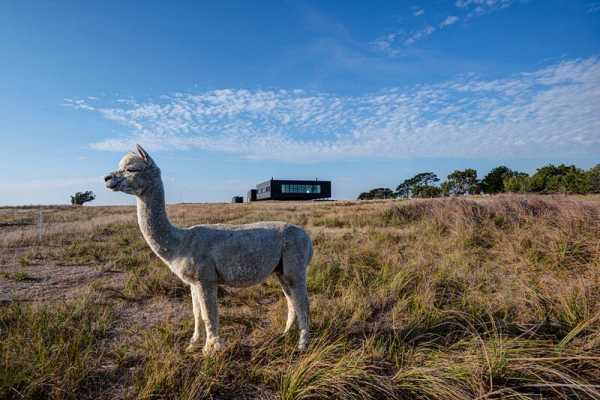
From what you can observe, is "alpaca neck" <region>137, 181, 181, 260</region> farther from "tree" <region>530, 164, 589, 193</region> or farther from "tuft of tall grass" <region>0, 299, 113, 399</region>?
"tree" <region>530, 164, 589, 193</region>

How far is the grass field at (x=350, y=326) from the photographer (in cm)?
239

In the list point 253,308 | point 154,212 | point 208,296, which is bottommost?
point 253,308

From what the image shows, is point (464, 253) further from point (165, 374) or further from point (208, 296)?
point (165, 374)

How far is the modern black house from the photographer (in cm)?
5450

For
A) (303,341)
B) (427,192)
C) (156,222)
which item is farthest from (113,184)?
(427,192)

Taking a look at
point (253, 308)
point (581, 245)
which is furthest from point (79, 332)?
point (581, 245)

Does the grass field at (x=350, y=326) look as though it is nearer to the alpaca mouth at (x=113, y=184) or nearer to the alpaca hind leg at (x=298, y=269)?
the alpaca hind leg at (x=298, y=269)

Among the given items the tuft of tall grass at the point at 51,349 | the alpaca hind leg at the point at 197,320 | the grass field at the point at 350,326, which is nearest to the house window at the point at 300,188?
the grass field at the point at 350,326

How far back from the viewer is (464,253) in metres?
6.70

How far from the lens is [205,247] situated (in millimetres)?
2893

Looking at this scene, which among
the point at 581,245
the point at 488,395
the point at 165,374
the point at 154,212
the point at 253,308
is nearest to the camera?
the point at 488,395

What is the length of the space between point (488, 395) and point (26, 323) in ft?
15.0

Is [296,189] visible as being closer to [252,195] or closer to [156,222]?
[252,195]

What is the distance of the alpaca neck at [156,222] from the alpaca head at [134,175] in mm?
72
